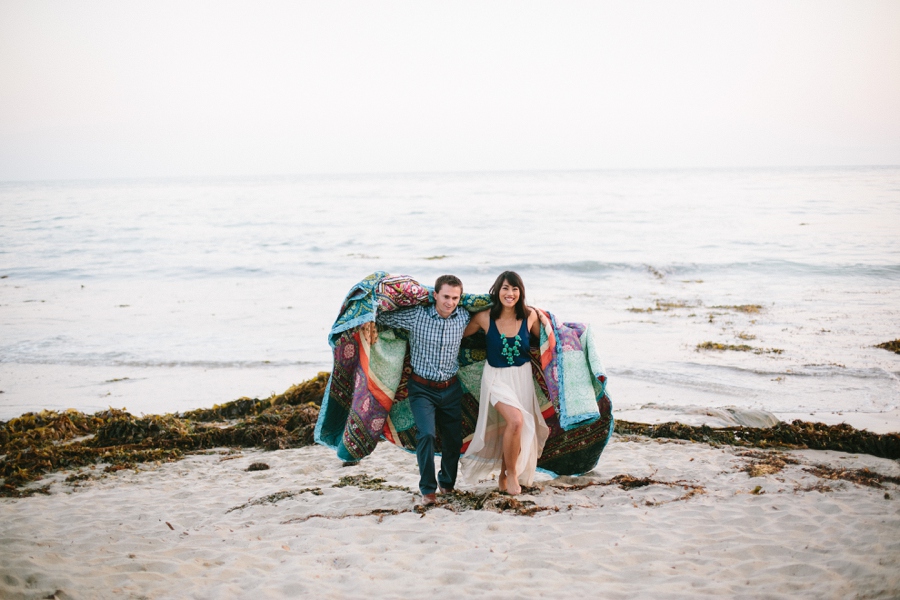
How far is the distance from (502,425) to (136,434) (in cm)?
394

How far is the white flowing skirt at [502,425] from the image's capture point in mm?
4887

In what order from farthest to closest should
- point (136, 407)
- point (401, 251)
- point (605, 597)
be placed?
point (401, 251) < point (136, 407) < point (605, 597)

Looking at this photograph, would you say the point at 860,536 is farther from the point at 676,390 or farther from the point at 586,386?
the point at 676,390

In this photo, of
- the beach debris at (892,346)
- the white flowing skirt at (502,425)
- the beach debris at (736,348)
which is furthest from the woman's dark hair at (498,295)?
the beach debris at (892,346)

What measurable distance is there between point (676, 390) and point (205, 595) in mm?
6390

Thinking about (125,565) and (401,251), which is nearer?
(125,565)

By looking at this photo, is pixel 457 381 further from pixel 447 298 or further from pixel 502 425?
pixel 447 298

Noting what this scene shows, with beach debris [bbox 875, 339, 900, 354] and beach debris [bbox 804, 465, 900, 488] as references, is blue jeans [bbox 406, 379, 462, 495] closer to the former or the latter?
beach debris [bbox 804, 465, 900, 488]

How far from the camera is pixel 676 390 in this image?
321 inches

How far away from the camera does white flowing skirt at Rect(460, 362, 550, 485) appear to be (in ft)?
16.0

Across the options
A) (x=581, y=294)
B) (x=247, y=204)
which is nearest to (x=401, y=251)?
(x=581, y=294)

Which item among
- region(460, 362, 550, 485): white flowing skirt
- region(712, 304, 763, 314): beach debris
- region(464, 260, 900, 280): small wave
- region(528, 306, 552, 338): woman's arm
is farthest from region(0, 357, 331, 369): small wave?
region(464, 260, 900, 280): small wave

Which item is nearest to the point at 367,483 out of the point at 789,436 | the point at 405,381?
the point at 405,381

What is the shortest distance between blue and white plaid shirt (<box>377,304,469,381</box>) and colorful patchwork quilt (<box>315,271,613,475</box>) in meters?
0.09
